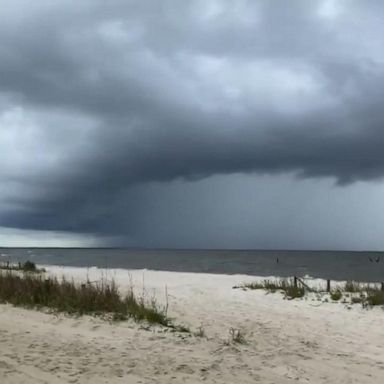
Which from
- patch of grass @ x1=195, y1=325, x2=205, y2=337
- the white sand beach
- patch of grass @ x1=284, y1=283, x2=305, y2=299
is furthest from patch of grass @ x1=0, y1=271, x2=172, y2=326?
patch of grass @ x1=284, y1=283, x2=305, y2=299

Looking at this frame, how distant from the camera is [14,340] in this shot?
8062 mm

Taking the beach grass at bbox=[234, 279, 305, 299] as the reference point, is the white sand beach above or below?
above

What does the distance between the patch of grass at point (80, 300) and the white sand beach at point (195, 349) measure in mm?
429

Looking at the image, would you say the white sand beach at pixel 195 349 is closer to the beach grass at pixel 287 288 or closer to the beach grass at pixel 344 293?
the beach grass at pixel 344 293

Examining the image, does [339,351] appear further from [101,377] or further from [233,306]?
[233,306]

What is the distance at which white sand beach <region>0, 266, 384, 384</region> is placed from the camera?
6242 mm

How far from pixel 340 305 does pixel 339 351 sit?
6.48 meters

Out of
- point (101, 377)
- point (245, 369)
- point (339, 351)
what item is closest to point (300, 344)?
point (339, 351)

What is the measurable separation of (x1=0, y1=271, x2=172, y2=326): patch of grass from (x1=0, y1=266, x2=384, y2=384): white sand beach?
43 cm

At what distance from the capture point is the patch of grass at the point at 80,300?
10.4 meters

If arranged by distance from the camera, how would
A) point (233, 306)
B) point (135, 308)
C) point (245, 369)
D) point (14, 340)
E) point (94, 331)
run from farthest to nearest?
1. point (233, 306)
2. point (135, 308)
3. point (94, 331)
4. point (14, 340)
5. point (245, 369)

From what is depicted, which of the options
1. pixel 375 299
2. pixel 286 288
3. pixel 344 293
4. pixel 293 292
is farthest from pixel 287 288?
pixel 375 299

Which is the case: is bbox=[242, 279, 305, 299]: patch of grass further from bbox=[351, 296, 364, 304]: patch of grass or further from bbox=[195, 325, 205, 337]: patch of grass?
bbox=[195, 325, 205, 337]: patch of grass

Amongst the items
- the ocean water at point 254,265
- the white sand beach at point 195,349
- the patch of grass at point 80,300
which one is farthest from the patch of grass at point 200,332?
the ocean water at point 254,265
